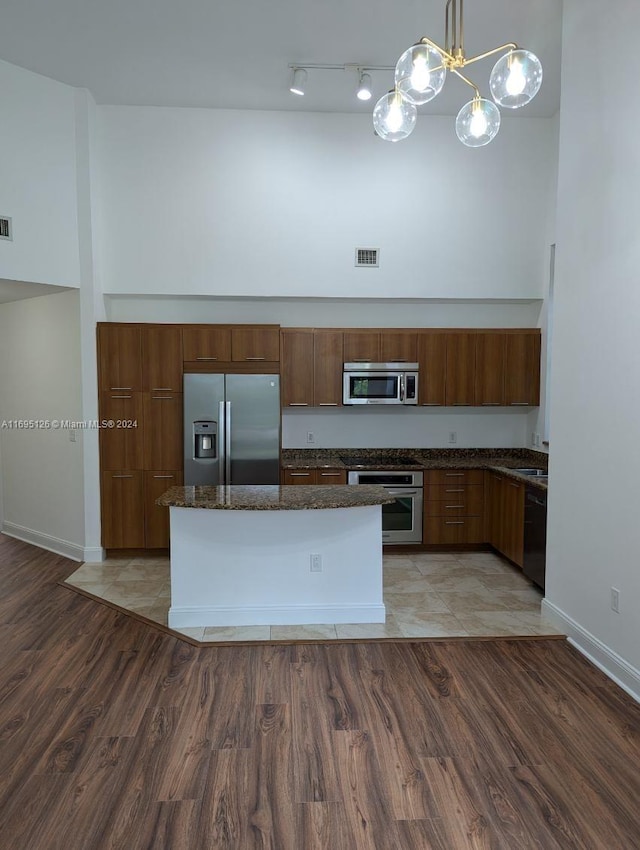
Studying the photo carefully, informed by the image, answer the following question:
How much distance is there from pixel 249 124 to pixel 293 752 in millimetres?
5040

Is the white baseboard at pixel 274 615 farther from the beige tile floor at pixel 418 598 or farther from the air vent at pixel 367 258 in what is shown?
the air vent at pixel 367 258

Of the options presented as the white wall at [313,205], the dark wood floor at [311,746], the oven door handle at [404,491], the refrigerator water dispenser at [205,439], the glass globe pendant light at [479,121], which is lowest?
the dark wood floor at [311,746]

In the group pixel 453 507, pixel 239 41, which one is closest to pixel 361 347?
pixel 453 507

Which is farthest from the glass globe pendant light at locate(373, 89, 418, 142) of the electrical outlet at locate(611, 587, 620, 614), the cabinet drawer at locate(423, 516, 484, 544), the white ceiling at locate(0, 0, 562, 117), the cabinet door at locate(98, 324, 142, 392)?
the cabinet drawer at locate(423, 516, 484, 544)

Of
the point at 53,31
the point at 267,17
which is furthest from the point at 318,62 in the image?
the point at 53,31

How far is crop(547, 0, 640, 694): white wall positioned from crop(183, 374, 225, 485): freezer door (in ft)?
9.13

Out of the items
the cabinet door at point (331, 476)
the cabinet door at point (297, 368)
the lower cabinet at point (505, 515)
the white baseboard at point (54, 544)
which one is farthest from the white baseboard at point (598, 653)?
the white baseboard at point (54, 544)

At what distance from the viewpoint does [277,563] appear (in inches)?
152

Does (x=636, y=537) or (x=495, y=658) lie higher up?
(x=636, y=537)

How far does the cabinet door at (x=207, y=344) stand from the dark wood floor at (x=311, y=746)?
8.34 ft

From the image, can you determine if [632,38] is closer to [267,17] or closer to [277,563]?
[267,17]

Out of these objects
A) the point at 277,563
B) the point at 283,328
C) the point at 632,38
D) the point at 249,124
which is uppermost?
the point at 249,124

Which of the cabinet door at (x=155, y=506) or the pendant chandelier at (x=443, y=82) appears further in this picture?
the cabinet door at (x=155, y=506)

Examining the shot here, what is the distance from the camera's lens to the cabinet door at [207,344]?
5297mm
